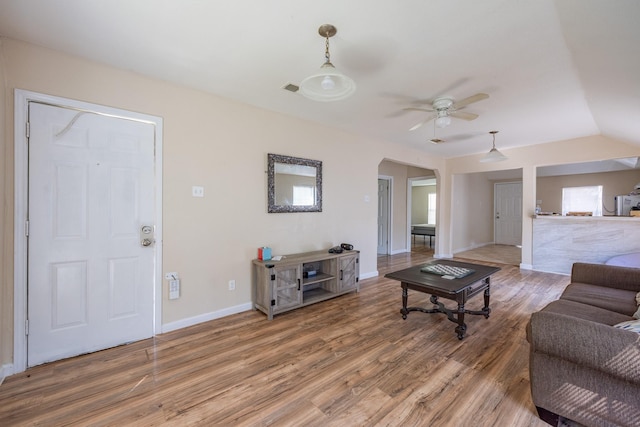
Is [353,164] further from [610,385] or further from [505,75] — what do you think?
[610,385]

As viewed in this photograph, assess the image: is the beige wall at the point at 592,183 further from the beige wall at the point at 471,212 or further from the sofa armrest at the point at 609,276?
the sofa armrest at the point at 609,276

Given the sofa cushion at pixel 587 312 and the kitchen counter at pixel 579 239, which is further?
the kitchen counter at pixel 579 239

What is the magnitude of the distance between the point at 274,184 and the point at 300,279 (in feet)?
4.02

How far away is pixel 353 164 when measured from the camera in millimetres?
4379

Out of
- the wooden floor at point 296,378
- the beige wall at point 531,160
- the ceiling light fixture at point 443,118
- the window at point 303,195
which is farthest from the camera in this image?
the beige wall at point 531,160

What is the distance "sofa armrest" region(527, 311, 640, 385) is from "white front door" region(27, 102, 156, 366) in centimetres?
309

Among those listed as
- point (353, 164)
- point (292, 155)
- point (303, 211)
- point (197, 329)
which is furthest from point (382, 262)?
point (197, 329)

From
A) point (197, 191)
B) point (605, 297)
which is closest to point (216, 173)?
point (197, 191)

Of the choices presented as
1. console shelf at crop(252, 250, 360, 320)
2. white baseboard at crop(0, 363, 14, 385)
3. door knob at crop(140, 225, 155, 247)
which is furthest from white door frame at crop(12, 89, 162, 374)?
console shelf at crop(252, 250, 360, 320)

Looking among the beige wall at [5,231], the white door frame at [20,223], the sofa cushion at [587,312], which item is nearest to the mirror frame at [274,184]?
the white door frame at [20,223]

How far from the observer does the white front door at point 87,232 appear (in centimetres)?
212

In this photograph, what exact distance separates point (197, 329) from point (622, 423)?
310 cm

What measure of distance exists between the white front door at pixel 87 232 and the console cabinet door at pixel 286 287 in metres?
1.22

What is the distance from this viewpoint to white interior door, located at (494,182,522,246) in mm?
8227
